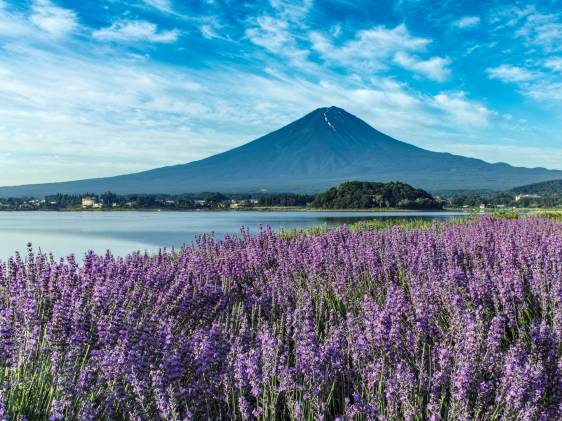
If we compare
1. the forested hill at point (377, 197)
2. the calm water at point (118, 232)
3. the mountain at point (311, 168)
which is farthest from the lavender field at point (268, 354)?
the mountain at point (311, 168)

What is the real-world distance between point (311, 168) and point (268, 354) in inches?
6869

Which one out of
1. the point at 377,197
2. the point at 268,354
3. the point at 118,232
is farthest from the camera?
the point at 377,197

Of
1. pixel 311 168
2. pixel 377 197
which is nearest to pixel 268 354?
pixel 377 197

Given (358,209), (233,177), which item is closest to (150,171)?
(233,177)

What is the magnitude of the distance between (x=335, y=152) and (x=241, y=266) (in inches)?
6969

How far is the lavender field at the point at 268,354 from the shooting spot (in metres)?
2.63

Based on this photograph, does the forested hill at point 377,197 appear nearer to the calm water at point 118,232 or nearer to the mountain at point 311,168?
the calm water at point 118,232

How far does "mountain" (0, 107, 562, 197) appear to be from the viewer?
538ft

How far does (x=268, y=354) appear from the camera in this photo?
276 cm

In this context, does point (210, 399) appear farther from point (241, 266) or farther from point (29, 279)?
point (241, 266)

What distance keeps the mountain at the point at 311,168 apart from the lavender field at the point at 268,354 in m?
149

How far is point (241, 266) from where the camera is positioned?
7.05 metres

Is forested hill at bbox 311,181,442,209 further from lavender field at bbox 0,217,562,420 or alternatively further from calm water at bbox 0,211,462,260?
lavender field at bbox 0,217,562,420

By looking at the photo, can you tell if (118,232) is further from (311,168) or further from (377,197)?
(311,168)
